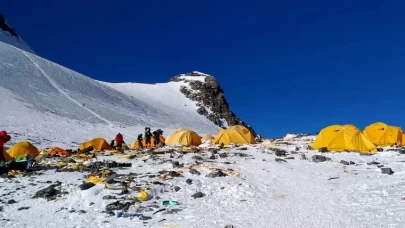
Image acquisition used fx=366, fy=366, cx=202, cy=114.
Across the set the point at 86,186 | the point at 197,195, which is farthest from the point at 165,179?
the point at 86,186

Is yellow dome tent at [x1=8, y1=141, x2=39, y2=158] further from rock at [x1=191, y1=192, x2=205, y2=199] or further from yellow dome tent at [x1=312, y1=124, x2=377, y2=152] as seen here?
yellow dome tent at [x1=312, y1=124, x2=377, y2=152]

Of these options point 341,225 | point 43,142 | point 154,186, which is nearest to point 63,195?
point 154,186

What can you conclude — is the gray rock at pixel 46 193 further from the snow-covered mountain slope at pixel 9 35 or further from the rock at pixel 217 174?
the snow-covered mountain slope at pixel 9 35

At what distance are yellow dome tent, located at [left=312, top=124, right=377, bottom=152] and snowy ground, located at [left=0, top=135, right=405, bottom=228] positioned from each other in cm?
557

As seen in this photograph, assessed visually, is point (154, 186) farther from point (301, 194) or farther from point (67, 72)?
point (67, 72)

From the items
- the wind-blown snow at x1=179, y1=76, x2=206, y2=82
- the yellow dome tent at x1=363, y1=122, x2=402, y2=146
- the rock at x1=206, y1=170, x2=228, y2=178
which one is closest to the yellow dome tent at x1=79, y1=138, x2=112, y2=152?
the rock at x1=206, y1=170, x2=228, y2=178

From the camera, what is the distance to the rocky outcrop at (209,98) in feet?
344

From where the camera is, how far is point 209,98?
367 ft

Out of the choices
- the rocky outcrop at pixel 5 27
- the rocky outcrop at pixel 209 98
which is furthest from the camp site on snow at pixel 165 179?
the rocky outcrop at pixel 5 27

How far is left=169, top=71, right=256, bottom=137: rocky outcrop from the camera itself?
105m

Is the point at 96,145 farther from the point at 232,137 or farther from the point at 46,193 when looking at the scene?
the point at 46,193

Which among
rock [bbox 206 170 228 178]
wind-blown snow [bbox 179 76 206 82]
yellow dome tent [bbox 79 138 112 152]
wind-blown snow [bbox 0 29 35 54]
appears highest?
wind-blown snow [bbox 0 29 35 54]

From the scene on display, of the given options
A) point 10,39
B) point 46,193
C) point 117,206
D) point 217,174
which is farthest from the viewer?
point 10,39

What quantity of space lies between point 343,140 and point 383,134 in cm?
589
